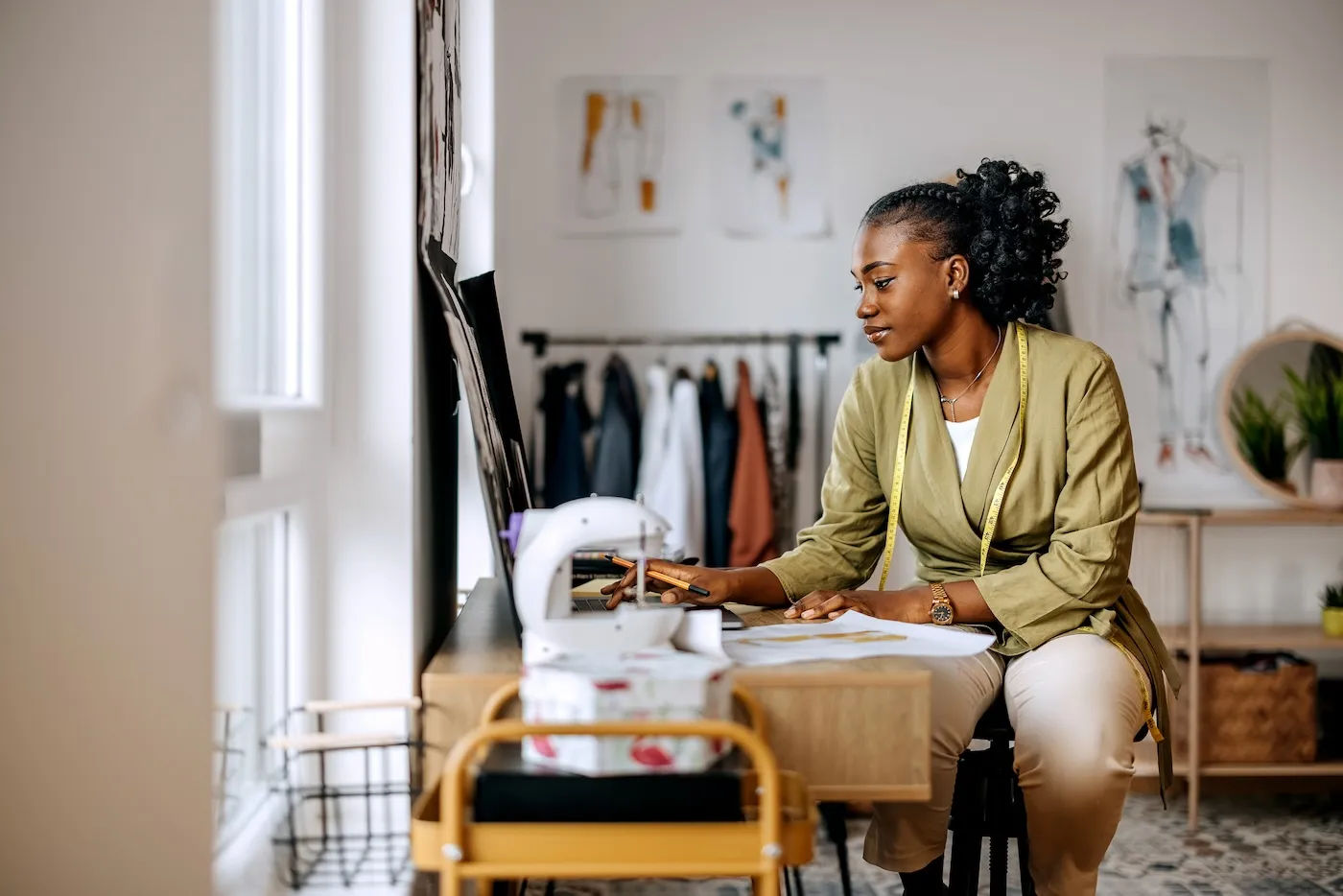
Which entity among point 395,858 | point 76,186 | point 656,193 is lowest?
point 395,858

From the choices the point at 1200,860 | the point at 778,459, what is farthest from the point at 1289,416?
the point at 778,459

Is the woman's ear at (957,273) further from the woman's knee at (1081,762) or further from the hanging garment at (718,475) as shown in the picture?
the hanging garment at (718,475)

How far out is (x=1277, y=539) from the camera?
387 cm

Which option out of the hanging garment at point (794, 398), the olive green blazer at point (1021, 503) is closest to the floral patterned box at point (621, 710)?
the olive green blazer at point (1021, 503)

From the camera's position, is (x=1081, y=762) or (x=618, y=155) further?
(x=618, y=155)

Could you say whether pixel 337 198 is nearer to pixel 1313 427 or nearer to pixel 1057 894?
pixel 1057 894

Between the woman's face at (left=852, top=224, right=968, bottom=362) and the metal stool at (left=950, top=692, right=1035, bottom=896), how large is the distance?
638mm

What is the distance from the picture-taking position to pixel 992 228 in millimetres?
2080

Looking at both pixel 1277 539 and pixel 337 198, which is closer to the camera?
pixel 337 198

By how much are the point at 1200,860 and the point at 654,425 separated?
6.01 feet

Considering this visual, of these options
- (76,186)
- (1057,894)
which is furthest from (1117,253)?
(76,186)

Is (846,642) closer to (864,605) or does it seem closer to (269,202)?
(864,605)

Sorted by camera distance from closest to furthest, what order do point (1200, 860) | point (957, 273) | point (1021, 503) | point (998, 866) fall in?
point (998, 866), point (1021, 503), point (957, 273), point (1200, 860)

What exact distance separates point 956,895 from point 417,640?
2.93ft
